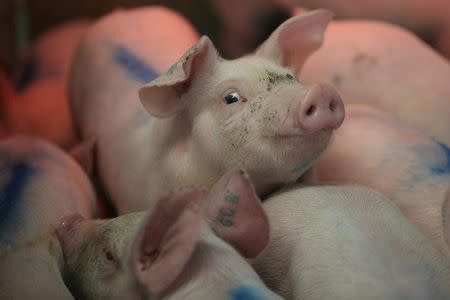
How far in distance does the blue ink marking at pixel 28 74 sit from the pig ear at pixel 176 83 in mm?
1150

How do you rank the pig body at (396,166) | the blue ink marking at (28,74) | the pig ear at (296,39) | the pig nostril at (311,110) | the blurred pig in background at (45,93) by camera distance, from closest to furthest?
the pig nostril at (311,110) → the pig body at (396,166) → the pig ear at (296,39) → the blurred pig in background at (45,93) → the blue ink marking at (28,74)

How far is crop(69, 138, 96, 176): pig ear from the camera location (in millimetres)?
1946

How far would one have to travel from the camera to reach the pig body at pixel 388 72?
197 cm

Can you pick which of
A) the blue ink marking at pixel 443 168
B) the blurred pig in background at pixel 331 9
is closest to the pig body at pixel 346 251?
the blue ink marking at pixel 443 168

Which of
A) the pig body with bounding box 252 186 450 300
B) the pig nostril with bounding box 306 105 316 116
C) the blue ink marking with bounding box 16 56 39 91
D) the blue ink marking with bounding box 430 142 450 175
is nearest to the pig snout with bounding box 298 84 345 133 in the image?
the pig nostril with bounding box 306 105 316 116

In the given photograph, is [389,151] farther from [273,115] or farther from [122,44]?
[122,44]

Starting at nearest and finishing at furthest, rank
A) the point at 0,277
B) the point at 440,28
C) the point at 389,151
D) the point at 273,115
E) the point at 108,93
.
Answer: the point at 0,277 → the point at 273,115 → the point at 389,151 → the point at 108,93 → the point at 440,28

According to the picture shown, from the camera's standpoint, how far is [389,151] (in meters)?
1.73

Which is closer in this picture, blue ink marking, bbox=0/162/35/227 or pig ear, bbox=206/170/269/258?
pig ear, bbox=206/170/269/258

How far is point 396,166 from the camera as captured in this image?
170 cm

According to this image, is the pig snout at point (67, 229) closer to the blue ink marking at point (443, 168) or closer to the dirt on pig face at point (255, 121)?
the dirt on pig face at point (255, 121)

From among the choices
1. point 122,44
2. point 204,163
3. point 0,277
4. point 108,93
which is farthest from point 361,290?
point 122,44

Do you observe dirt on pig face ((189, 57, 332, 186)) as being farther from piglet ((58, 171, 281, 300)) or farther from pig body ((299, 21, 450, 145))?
pig body ((299, 21, 450, 145))

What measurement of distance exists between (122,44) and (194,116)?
1.91 ft
